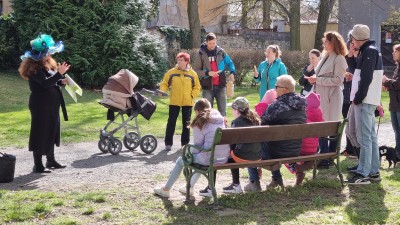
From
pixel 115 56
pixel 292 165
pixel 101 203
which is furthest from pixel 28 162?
pixel 115 56

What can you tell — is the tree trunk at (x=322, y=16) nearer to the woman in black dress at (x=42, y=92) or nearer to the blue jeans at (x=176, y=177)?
the woman in black dress at (x=42, y=92)

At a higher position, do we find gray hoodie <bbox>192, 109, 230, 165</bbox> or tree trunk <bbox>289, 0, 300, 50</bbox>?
tree trunk <bbox>289, 0, 300, 50</bbox>

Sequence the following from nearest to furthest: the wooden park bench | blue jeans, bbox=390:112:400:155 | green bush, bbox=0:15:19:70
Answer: the wooden park bench
blue jeans, bbox=390:112:400:155
green bush, bbox=0:15:19:70

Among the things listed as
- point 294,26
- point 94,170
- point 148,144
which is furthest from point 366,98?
point 294,26

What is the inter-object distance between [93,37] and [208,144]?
15979mm

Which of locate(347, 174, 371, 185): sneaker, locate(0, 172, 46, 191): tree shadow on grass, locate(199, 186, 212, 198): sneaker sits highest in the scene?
locate(199, 186, 212, 198): sneaker

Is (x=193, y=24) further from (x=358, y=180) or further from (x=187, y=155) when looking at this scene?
(x=187, y=155)

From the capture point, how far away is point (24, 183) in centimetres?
860

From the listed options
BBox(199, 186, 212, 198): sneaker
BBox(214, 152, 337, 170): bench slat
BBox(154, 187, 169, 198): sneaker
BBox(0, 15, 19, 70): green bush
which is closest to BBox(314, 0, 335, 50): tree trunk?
BBox(0, 15, 19, 70): green bush

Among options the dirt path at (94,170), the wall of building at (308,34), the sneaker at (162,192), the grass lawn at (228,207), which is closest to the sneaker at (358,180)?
the grass lawn at (228,207)

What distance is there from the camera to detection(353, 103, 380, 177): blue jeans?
842cm

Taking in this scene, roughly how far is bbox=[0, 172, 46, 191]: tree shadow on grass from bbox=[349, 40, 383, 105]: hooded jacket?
4.18m

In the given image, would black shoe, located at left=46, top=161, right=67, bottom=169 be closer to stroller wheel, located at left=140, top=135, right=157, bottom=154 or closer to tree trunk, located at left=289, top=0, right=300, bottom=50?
stroller wheel, located at left=140, top=135, right=157, bottom=154

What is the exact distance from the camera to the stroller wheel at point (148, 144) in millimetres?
11155
